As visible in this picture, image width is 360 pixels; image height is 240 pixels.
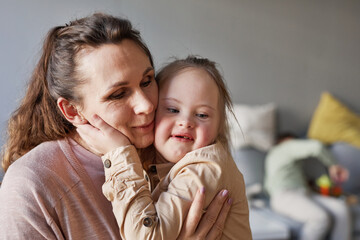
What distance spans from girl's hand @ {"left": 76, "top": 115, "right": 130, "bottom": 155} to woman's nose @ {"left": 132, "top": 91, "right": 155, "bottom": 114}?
9 centimetres

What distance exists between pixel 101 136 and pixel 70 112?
143 mm

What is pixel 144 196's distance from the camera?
1104mm

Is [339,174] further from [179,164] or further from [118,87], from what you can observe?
[118,87]

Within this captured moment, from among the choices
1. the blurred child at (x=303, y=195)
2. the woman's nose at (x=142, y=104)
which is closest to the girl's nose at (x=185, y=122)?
the woman's nose at (x=142, y=104)

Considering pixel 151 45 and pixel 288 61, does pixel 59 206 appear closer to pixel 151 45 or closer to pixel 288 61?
pixel 151 45

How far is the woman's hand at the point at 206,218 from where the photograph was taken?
3.75 ft

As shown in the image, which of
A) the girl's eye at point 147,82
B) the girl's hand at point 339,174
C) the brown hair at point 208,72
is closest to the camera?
the girl's eye at point 147,82

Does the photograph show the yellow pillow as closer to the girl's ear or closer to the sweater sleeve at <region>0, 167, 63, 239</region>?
the girl's ear

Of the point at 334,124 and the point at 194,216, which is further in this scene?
the point at 334,124

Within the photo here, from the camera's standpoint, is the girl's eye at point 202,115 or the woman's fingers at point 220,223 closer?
the woman's fingers at point 220,223

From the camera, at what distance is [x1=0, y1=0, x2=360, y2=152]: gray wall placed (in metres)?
3.28

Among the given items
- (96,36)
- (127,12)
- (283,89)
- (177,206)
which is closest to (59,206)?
(177,206)

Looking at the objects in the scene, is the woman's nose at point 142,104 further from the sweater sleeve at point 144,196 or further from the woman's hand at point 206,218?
the woman's hand at point 206,218

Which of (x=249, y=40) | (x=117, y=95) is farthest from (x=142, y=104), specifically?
(x=249, y=40)
